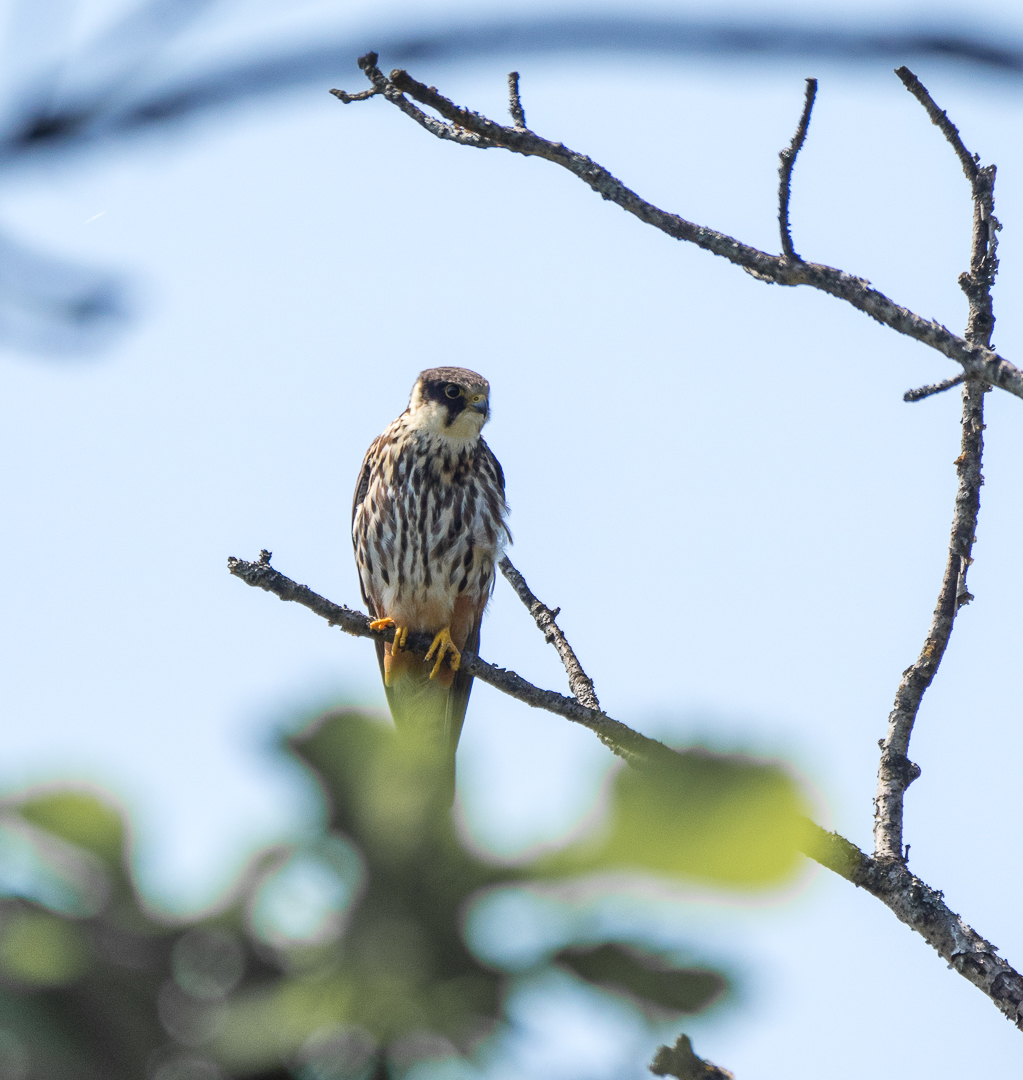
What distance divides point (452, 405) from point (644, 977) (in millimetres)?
6392

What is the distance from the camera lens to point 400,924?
35.3 inches

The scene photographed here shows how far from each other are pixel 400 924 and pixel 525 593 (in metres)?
4.64

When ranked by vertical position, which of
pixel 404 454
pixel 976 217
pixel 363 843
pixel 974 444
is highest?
pixel 404 454

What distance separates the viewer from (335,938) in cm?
90

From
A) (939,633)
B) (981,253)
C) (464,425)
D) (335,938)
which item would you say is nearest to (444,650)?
(464,425)

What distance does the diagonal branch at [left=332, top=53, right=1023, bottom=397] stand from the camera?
273 centimetres

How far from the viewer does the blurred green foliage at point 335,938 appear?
2.72 feet

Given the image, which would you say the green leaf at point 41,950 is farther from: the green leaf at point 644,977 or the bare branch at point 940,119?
the bare branch at point 940,119

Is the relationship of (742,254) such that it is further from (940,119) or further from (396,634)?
(396,634)

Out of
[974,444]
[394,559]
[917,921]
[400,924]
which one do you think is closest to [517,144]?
[974,444]

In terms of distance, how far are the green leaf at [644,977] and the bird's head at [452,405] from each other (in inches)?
248

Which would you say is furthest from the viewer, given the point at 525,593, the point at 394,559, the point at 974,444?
the point at 394,559

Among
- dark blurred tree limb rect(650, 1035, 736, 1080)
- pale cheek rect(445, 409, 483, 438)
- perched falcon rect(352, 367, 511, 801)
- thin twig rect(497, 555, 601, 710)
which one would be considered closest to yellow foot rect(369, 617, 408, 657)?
perched falcon rect(352, 367, 511, 801)

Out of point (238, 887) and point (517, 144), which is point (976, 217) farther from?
point (238, 887)
